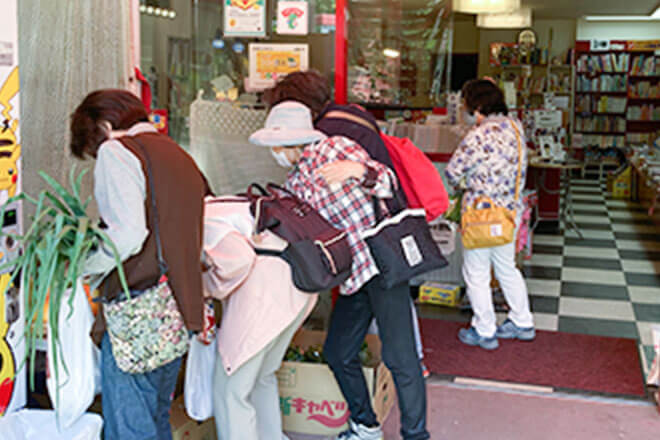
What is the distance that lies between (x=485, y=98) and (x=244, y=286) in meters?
2.17

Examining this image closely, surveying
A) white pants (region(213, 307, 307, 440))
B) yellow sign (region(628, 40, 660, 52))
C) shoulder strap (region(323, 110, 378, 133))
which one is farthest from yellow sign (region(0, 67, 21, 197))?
yellow sign (region(628, 40, 660, 52))

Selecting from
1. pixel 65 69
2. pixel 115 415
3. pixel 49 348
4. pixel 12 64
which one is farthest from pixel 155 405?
pixel 65 69

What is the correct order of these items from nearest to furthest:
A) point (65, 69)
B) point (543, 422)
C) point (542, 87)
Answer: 1. point (65, 69)
2. point (543, 422)
3. point (542, 87)

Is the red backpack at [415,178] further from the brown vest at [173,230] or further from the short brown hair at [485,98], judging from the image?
the short brown hair at [485,98]

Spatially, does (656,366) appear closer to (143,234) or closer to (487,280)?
(487,280)

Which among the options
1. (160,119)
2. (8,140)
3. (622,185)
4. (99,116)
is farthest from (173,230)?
(622,185)

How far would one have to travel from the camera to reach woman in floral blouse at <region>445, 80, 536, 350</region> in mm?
4051

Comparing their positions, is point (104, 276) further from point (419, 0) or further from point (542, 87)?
point (542, 87)

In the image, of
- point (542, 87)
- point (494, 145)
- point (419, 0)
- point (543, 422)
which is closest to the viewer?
point (543, 422)

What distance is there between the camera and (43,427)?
7.61ft

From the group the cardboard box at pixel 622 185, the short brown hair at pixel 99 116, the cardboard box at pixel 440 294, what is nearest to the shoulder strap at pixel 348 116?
the short brown hair at pixel 99 116

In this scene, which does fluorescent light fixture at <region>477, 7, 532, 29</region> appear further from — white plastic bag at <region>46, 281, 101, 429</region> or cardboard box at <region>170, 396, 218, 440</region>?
white plastic bag at <region>46, 281, 101, 429</region>

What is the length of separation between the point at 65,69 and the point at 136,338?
124cm

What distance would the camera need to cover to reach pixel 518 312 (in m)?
4.39
